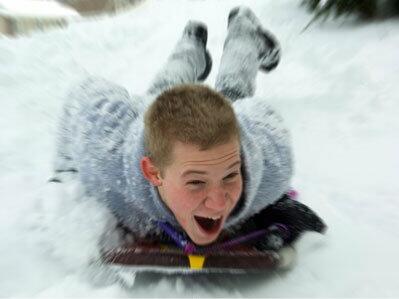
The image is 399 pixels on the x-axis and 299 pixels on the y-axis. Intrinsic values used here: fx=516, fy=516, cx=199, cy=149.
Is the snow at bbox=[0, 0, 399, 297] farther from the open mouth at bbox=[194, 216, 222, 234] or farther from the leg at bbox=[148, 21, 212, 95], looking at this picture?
the leg at bbox=[148, 21, 212, 95]

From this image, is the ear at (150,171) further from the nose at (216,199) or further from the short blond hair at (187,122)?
the nose at (216,199)

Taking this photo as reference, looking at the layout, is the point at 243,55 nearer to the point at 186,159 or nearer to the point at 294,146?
the point at 294,146

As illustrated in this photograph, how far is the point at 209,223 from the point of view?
1.35 m

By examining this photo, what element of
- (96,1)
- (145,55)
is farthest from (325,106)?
(96,1)

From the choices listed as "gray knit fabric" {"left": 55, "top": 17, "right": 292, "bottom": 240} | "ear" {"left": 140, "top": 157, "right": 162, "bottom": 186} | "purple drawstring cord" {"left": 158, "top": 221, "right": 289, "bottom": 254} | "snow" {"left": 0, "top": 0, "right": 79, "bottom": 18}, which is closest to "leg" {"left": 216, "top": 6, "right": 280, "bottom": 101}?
"gray knit fabric" {"left": 55, "top": 17, "right": 292, "bottom": 240}

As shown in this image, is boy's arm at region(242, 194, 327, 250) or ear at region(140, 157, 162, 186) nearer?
ear at region(140, 157, 162, 186)

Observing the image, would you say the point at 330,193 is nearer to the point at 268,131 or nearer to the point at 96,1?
the point at 268,131

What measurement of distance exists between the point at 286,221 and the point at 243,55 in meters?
0.98

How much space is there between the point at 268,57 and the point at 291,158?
1002mm

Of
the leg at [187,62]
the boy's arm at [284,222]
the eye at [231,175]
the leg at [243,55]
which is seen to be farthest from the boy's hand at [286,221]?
the leg at [187,62]

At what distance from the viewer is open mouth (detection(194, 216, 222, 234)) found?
132 cm

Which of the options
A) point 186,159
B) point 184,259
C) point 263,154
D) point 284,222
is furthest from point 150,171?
point 284,222

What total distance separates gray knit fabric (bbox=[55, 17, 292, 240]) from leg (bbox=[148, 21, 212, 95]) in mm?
372

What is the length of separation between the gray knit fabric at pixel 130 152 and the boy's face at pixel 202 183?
7 cm
